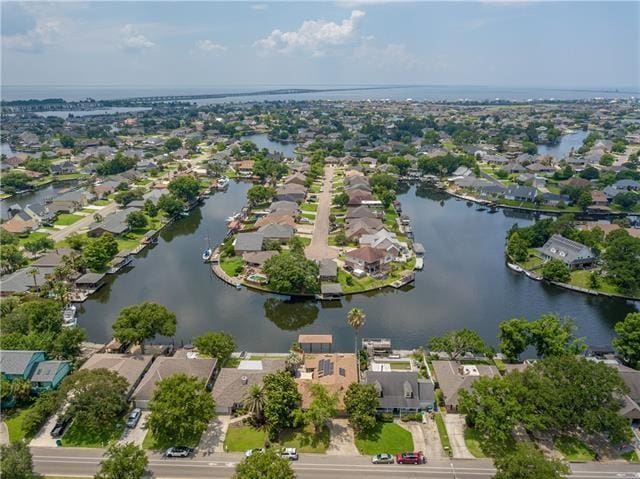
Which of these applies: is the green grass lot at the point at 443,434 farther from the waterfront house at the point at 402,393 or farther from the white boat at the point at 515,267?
the white boat at the point at 515,267

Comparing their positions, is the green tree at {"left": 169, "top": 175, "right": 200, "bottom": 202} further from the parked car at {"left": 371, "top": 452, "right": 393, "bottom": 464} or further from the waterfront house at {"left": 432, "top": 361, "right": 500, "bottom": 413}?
the parked car at {"left": 371, "top": 452, "right": 393, "bottom": 464}

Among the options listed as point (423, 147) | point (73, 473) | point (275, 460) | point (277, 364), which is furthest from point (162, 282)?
point (423, 147)

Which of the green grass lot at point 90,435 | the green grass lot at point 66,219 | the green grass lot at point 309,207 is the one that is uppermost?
the green grass lot at point 66,219

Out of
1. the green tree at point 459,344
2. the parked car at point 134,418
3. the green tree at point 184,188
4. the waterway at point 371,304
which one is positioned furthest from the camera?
the green tree at point 184,188

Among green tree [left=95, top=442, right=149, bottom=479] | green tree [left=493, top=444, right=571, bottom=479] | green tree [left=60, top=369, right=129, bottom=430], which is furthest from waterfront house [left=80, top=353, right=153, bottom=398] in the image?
green tree [left=493, top=444, right=571, bottom=479]

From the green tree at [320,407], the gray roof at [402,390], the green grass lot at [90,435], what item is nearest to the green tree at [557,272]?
the gray roof at [402,390]

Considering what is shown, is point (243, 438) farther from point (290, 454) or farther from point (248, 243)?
point (248, 243)
